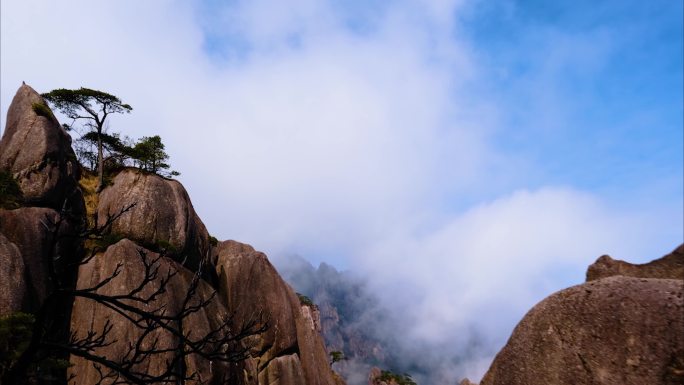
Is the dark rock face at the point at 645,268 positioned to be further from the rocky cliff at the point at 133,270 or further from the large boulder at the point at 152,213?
the large boulder at the point at 152,213

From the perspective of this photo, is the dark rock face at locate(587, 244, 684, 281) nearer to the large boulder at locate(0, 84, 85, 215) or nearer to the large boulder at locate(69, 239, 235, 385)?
the large boulder at locate(69, 239, 235, 385)

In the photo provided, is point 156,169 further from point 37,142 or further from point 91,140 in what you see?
point 37,142

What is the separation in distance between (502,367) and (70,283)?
26444 mm

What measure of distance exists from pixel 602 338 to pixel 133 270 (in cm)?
2654

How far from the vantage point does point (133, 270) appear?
26.7m

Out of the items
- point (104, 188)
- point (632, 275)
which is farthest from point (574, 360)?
point (104, 188)

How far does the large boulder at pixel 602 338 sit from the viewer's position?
289 inches

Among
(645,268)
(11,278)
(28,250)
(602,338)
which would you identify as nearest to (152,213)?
(28,250)

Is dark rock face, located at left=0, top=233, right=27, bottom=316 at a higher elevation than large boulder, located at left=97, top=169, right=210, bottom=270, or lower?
lower

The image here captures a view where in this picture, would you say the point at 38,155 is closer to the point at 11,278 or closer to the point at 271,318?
the point at 11,278

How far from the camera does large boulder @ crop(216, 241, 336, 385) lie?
35.9m

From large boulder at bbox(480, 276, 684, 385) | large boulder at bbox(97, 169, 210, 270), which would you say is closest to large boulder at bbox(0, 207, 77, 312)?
large boulder at bbox(97, 169, 210, 270)

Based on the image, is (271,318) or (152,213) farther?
(271,318)

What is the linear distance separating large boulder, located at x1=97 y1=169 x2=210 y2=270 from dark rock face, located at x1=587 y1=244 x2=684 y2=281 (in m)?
26.1
